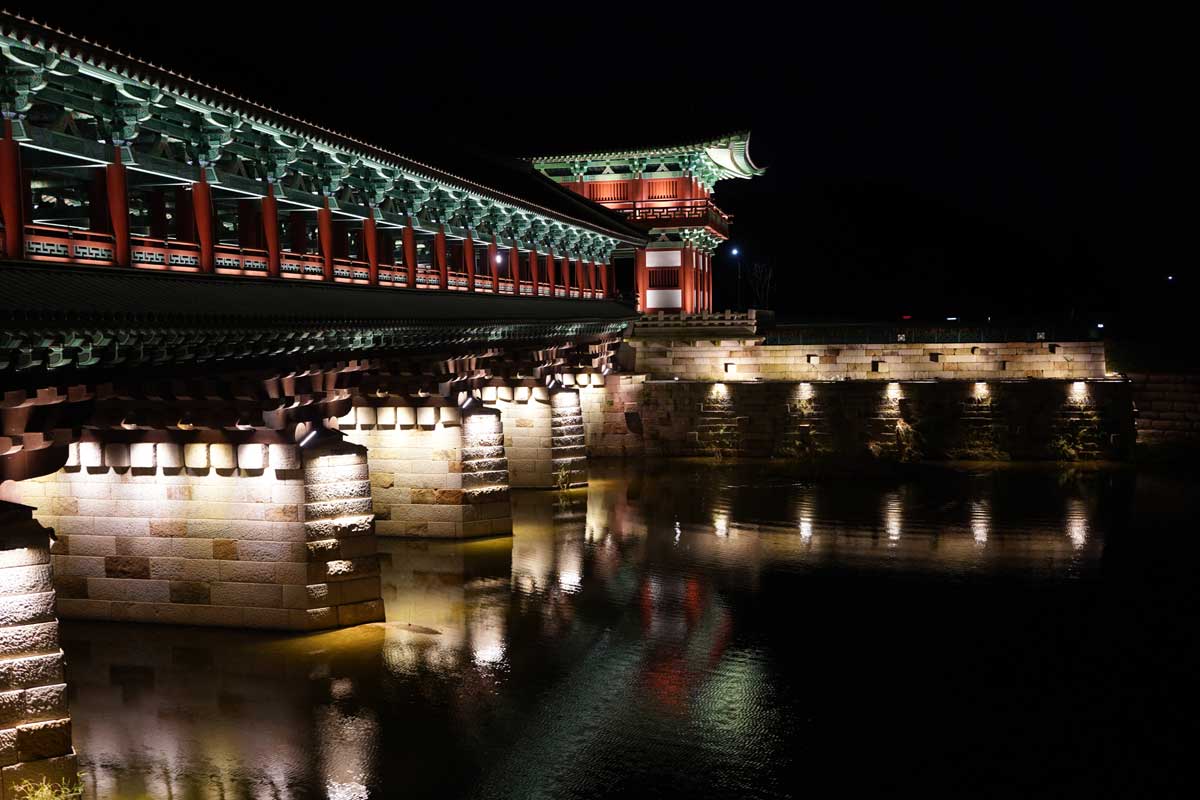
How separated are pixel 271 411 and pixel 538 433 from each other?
17.8 m

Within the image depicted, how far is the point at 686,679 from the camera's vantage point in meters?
17.0

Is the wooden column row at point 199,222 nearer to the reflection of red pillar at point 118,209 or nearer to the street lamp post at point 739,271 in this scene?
the reflection of red pillar at point 118,209

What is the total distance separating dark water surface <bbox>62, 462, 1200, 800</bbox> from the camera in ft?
44.5

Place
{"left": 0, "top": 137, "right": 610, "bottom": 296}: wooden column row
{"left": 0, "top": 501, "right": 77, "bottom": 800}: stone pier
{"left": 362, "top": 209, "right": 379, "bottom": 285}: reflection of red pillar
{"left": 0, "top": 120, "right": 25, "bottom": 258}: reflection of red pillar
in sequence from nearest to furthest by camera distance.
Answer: {"left": 0, "top": 501, "right": 77, "bottom": 800}: stone pier
{"left": 0, "top": 120, "right": 25, "bottom": 258}: reflection of red pillar
{"left": 0, "top": 137, "right": 610, "bottom": 296}: wooden column row
{"left": 362, "top": 209, "right": 379, "bottom": 285}: reflection of red pillar

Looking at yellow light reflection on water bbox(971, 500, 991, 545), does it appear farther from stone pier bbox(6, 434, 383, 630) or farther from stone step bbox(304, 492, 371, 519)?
stone pier bbox(6, 434, 383, 630)

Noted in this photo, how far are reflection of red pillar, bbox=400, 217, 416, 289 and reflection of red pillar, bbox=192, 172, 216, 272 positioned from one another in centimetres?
730

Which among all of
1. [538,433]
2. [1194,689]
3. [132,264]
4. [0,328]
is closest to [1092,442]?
[538,433]

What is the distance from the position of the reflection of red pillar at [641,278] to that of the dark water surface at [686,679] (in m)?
25.9

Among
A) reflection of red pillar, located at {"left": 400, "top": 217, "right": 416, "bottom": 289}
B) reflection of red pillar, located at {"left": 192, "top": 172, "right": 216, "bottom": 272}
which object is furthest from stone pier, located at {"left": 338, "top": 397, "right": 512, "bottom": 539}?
reflection of red pillar, located at {"left": 192, "top": 172, "right": 216, "bottom": 272}

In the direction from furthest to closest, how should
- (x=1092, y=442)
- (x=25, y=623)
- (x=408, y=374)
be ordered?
(x=1092, y=442) → (x=408, y=374) → (x=25, y=623)

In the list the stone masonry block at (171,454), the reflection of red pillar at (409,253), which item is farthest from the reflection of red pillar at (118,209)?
the reflection of red pillar at (409,253)

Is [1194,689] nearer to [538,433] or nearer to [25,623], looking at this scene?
[25,623]

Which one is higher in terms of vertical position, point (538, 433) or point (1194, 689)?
point (538, 433)

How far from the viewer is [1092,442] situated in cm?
4078
